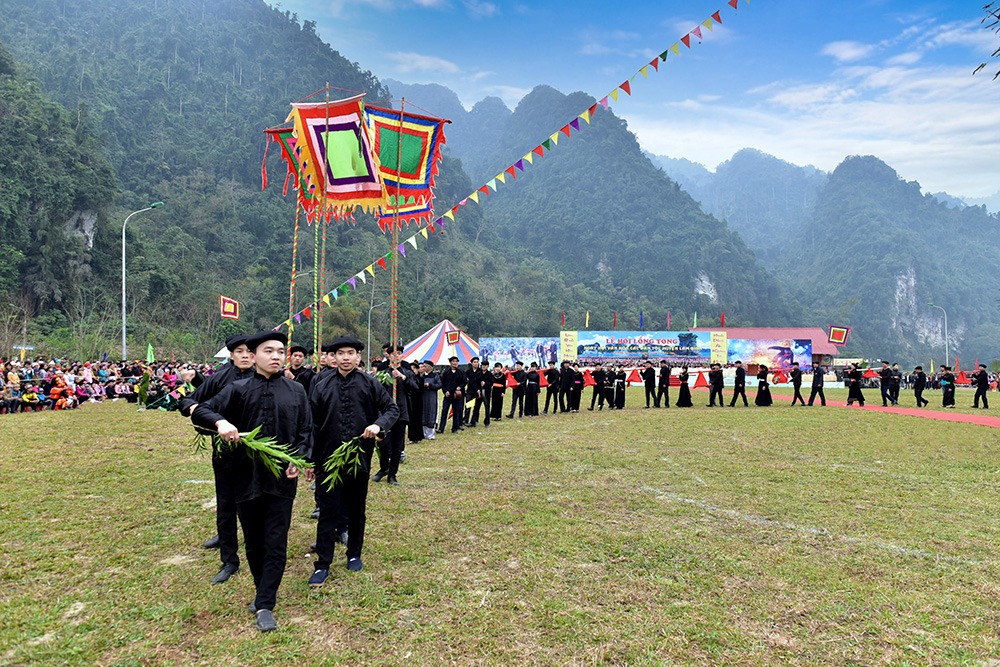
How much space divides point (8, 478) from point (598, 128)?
149 m

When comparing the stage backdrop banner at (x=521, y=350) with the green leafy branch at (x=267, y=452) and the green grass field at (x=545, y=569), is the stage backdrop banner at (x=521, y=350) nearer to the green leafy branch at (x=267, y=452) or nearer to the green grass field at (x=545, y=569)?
the green grass field at (x=545, y=569)

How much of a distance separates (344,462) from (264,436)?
0.76 metres

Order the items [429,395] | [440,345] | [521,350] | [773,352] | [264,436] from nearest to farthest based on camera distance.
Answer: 1. [264,436]
2. [429,395]
3. [440,345]
4. [773,352]
5. [521,350]

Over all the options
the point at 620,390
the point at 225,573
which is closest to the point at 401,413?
the point at 225,573

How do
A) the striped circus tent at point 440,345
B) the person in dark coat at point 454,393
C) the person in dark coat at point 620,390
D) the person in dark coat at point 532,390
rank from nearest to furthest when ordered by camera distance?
the person in dark coat at point 454,393
the person in dark coat at point 532,390
the person in dark coat at point 620,390
the striped circus tent at point 440,345

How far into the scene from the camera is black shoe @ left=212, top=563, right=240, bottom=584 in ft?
15.5

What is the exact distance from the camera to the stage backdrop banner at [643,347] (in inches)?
1741

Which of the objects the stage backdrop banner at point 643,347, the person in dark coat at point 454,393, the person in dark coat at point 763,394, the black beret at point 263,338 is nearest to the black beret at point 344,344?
the black beret at point 263,338

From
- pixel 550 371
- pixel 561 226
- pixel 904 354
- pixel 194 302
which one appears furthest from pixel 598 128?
pixel 550 371

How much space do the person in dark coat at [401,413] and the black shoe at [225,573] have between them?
1600 mm

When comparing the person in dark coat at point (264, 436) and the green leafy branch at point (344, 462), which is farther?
the green leafy branch at point (344, 462)

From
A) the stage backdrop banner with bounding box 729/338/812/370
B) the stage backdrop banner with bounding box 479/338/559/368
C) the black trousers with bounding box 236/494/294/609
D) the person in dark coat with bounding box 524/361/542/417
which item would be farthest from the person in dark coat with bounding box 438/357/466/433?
the stage backdrop banner with bounding box 729/338/812/370

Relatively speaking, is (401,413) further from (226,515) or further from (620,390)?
(620,390)

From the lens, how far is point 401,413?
6645 mm
